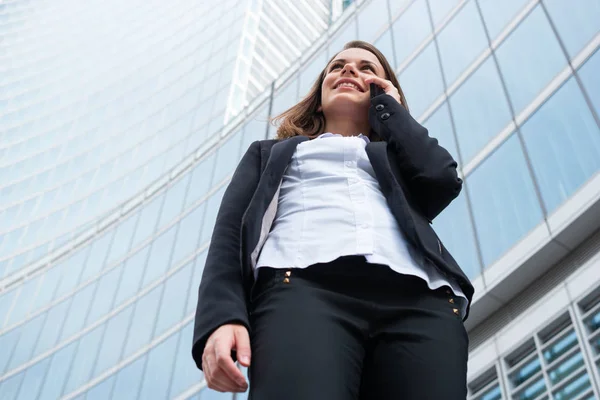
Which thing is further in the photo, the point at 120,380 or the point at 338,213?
the point at 120,380

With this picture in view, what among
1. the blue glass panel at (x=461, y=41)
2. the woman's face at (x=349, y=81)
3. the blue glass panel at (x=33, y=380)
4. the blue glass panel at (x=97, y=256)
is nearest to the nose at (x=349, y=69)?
the woman's face at (x=349, y=81)

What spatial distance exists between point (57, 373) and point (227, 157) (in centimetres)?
782

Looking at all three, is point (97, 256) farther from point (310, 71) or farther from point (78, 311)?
Result: point (310, 71)

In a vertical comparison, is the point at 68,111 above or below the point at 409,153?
below

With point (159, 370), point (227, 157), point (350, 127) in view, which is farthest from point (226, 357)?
point (227, 157)

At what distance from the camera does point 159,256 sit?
1894cm

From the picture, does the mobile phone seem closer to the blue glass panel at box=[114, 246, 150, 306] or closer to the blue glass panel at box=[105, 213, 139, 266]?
the blue glass panel at box=[114, 246, 150, 306]

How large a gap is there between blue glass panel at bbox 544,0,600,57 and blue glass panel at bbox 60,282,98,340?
15455 mm

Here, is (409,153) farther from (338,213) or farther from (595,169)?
(595,169)

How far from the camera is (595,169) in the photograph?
8258mm

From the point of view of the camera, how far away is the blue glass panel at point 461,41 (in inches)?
503

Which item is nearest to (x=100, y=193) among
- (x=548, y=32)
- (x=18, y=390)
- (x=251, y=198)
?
(x=18, y=390)

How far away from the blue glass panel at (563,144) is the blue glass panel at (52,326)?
16.1 meters

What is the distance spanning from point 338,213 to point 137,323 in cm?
1648
